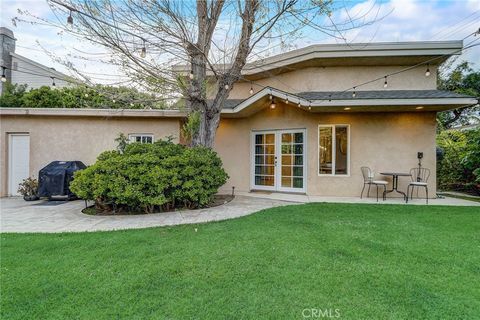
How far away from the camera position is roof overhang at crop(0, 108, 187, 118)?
8695 mm

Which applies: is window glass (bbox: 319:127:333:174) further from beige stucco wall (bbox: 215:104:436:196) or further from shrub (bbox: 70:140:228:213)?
shrub (bbox: 70:140:228:213)

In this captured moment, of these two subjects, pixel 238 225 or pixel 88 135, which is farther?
pixel 88 135

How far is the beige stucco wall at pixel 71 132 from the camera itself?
899cm

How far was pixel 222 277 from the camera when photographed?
2996 millimetres

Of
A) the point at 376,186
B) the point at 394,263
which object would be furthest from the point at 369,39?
the point at 394,263

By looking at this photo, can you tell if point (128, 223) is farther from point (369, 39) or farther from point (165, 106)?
point (369, 39)

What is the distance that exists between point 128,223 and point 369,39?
27.0ft

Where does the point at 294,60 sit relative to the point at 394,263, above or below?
above

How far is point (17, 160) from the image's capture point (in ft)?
29.8

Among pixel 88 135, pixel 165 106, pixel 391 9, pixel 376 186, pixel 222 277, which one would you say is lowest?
pixel 222 277

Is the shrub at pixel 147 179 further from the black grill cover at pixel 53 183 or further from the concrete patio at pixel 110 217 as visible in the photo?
the black grill cover at pixel 53 183

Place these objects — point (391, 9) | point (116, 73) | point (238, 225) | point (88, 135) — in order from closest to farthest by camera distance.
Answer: point (238, 225), point (391, 9), point (116, 73), point (88, 135)

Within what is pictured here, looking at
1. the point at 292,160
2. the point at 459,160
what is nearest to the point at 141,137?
the point at 292,160

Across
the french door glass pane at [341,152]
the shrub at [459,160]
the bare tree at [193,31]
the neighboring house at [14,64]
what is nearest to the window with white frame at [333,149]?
the french door glass pane at [341,152]
